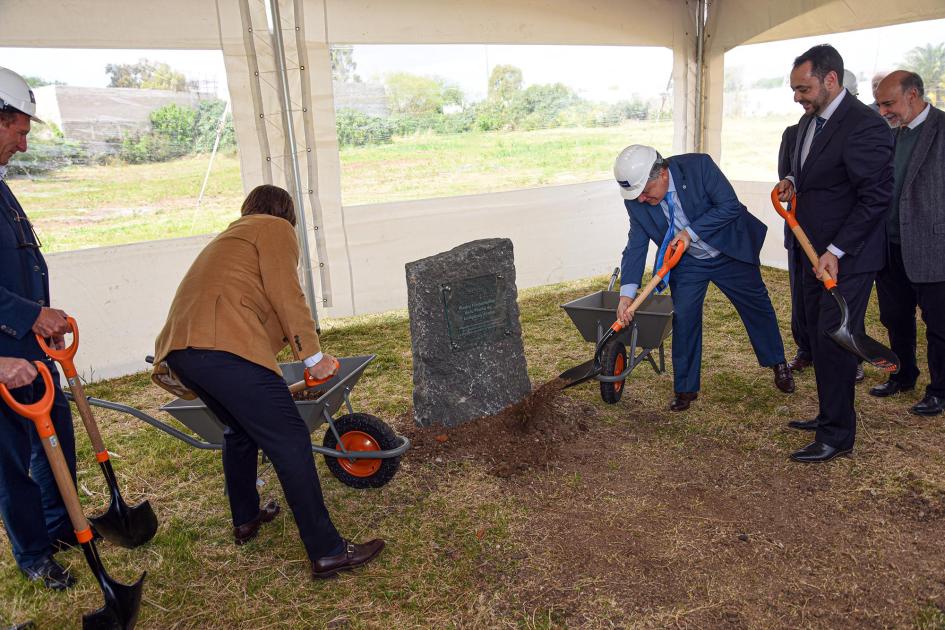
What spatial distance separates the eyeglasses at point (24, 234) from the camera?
2730mm

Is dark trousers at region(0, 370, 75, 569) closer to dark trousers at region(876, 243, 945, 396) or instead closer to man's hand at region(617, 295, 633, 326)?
man's hand at region(617, 295, 633, 326)

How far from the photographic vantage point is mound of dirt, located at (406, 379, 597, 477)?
12.5ft

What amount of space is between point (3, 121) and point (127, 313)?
3334mm

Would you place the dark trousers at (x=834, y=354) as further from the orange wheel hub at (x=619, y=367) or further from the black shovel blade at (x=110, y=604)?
the black shovel blade at (x=110, y=604)

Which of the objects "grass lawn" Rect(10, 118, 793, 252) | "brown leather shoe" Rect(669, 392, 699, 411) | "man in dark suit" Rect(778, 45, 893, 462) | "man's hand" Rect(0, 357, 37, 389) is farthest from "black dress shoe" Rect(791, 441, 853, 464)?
"grass lawn" Rect(10, 118, 793, 252)

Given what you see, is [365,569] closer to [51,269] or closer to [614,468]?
[614,468]

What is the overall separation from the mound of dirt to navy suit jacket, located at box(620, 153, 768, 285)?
95cm

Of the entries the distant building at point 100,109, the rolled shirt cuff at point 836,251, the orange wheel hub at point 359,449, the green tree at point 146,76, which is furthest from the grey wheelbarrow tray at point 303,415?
the green tree at point 146,76

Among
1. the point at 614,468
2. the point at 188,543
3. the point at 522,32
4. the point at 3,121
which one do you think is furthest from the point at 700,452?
the point at 522,32

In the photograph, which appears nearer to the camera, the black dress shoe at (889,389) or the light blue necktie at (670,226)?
the light blue necktie at (670,226)

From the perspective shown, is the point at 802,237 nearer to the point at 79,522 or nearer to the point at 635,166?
the point at 635,166

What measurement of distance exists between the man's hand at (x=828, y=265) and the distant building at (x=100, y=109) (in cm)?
499

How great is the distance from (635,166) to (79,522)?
3203mm

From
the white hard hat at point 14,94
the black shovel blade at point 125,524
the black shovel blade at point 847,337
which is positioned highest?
the white hard hat at point 14,94
